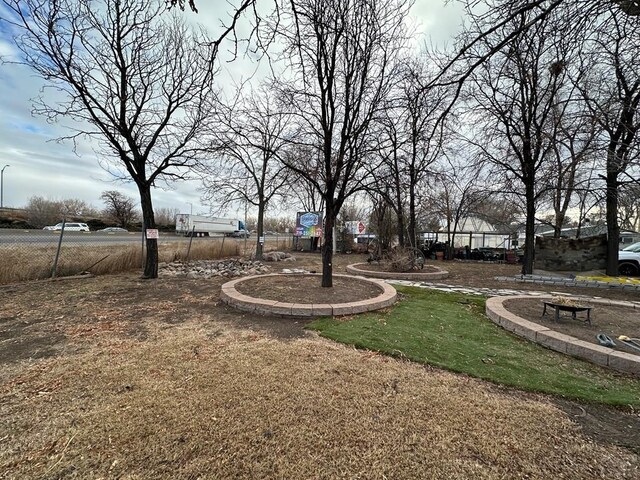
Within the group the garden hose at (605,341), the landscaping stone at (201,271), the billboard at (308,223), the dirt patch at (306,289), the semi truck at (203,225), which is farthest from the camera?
the semi truck at (203,225)

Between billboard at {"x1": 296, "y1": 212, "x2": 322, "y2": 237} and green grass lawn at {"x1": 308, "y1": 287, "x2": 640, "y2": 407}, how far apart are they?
50.4 ft

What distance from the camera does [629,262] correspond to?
11094 mm

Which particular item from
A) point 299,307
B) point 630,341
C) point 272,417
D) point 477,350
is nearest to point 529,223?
point 630,341

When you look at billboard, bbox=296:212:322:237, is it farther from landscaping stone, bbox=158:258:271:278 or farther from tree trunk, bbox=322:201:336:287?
tree trunk, bbox=322:201:336:287

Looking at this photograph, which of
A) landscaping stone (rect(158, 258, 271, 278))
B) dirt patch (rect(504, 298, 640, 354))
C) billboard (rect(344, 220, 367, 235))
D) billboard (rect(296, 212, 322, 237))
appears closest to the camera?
dirt patch (rect(504, 298, 640, 354))

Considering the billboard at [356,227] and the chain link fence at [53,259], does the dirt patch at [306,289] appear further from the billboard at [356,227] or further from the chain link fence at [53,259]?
the billboard at [356,227]

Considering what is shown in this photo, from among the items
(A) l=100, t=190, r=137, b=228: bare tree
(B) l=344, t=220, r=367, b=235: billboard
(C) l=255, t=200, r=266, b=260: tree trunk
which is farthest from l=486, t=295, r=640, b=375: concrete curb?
(A) l=100, t=190, r=137, b=228: bare tree

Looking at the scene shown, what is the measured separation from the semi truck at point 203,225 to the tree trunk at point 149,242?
93.1 feet

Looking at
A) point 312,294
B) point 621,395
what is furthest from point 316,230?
point 621,395

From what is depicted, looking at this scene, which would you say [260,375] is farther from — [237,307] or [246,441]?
[237,307]

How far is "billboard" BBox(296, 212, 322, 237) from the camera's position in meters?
20.3

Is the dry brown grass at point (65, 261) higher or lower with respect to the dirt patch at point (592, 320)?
higher

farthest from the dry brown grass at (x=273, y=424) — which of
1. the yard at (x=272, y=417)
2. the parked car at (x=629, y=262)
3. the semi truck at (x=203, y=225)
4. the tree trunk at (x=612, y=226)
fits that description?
the semi truck at (x=203, y=225)

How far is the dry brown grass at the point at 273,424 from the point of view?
1.58 m
